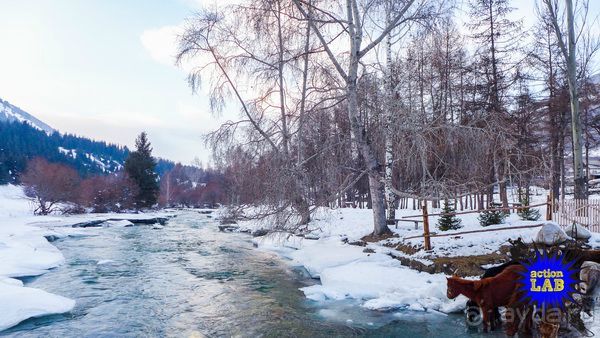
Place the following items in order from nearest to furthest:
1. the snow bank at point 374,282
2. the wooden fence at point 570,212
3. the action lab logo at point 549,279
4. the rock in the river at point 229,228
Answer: the action lab logo at point 549,279, the snow bank at point 374,282, the wooden fence at point 570,212, the rock in the river at point 229,228

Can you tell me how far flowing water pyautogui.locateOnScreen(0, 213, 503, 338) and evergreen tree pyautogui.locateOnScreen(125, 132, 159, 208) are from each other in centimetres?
4345

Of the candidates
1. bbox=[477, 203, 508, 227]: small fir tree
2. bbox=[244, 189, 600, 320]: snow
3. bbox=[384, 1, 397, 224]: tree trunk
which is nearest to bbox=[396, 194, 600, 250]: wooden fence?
bbox=[477, 203, 508, 227]: small fir tree

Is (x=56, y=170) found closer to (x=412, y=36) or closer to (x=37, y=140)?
(x=412, y=36)

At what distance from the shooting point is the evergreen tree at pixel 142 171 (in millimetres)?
55250

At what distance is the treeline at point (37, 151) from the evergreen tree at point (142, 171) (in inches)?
917

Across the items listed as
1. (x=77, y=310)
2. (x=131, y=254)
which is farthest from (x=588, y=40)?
(x=131, y=254)

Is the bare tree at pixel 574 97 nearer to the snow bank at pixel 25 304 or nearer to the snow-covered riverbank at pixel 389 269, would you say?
the snow-covered riverbank at pixel 389 269

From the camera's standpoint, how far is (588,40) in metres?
15.1

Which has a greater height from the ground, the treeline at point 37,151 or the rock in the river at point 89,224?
the treeline at point 37,151

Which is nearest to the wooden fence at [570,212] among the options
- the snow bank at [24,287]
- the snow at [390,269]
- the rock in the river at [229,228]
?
the snow at [390,269]

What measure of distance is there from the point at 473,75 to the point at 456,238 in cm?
1732

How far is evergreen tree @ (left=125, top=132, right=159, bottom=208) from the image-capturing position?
55.2 metres

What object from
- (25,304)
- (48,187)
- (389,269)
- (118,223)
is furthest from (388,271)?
(48,187)

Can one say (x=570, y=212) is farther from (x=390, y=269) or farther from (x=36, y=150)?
(x=36, y=150)
